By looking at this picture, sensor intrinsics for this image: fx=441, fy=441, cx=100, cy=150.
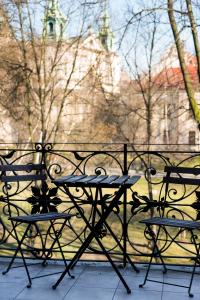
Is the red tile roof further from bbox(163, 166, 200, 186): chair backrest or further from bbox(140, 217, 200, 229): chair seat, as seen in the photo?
bbox(140, 217, 200, 229): chair seat

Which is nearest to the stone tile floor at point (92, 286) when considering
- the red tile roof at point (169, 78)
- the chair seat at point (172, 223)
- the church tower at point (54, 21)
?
the chair seat at point (172, 223)

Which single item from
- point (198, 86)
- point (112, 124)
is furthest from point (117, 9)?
point (112, 124)

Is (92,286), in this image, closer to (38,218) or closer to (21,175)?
(38,218)

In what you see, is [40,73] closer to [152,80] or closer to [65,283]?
[152,80]

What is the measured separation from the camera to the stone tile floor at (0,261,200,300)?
315 centimetres

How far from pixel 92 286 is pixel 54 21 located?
1169 cm

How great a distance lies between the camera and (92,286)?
11.1 feet

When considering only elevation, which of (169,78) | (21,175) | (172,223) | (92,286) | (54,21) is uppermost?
(54,21)

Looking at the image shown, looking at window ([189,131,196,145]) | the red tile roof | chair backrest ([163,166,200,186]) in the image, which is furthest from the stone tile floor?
window ([189,131,196,145])

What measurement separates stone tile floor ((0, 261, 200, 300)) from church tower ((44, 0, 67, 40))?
10.9 meters

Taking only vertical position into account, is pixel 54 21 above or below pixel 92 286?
above

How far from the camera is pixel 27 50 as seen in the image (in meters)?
13.8

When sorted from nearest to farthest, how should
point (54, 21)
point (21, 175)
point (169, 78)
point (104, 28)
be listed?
point (21, 175) < point (104, 28) < point (54, 21) < point (169, 78)

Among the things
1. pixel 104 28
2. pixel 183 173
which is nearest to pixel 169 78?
pixel 104 28
